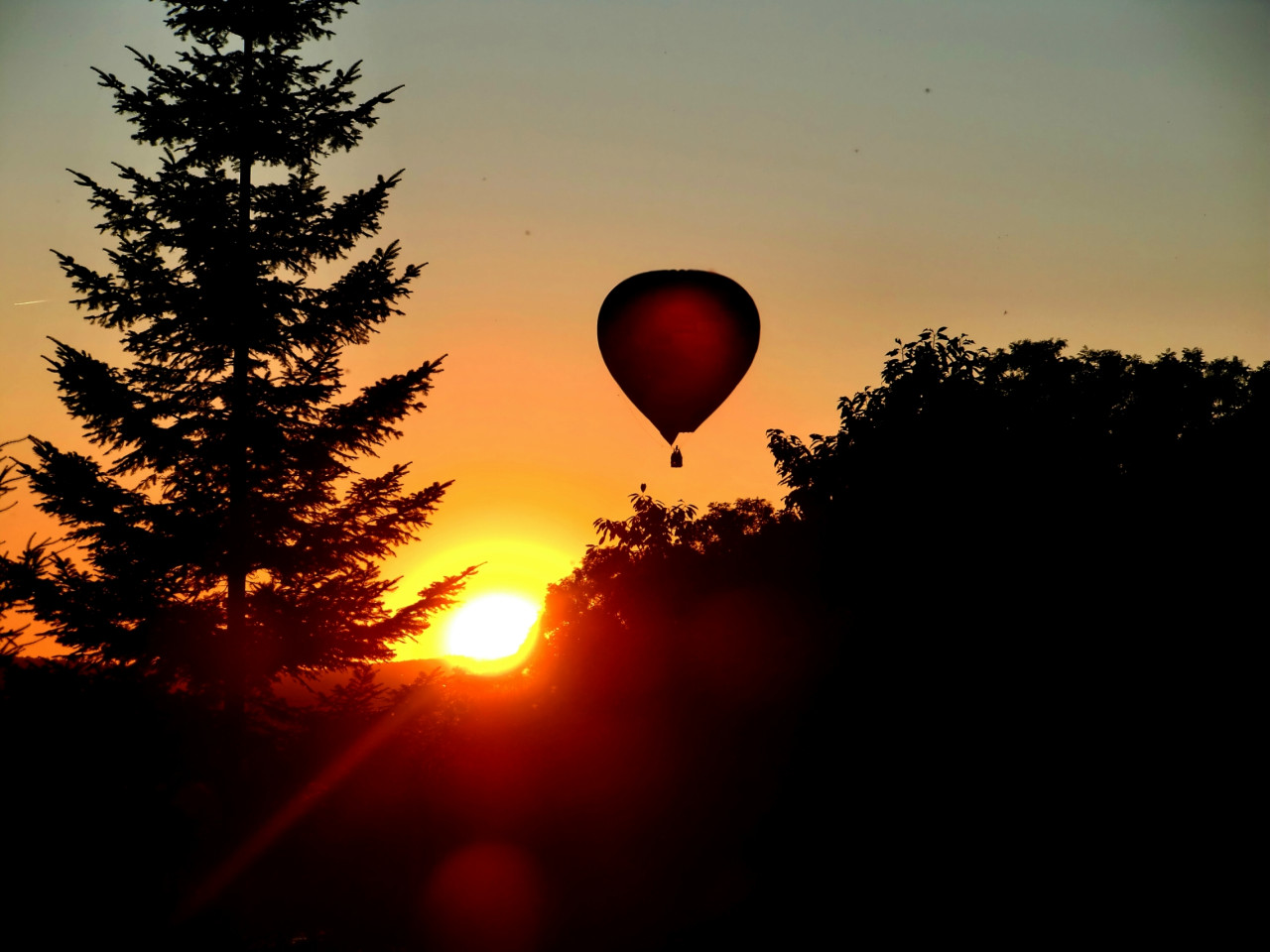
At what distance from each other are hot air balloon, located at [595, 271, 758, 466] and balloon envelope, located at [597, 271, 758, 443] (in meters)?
0.02

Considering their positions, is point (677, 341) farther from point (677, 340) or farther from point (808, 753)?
point (808, 753)

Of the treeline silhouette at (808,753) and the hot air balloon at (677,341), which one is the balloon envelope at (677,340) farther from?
the treeline silhouette at (808,753)

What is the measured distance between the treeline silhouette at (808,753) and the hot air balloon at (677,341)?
10.6ft

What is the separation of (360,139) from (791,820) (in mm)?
14338

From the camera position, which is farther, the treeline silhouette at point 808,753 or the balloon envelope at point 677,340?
the balloon envelope at point 677,340

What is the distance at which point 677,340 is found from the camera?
1548 centimetres

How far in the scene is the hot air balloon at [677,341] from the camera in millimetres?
15414

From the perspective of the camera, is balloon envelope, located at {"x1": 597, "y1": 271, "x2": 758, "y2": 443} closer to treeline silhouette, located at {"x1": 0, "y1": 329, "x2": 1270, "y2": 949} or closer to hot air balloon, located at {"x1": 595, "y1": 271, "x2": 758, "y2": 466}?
hot air balloon, located at {"x1": 595, "y1": 271, "x2": 758, "y2": 466}

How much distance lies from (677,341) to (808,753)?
266 inches

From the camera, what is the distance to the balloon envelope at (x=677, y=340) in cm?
1541

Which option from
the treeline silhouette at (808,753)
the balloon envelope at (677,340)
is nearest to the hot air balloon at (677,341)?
the balloon envelope at (677,340)

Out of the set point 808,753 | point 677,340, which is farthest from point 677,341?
point 808,753

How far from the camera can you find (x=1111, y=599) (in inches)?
521

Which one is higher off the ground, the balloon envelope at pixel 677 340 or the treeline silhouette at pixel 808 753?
the balloon envelope at pixel 677 340
